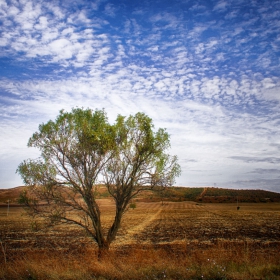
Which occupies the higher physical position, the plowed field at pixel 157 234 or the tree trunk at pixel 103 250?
the tree trunk at pixel 103 250

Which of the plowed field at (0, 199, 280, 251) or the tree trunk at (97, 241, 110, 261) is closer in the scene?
the tree trunk at (97, 241, 110, 261)

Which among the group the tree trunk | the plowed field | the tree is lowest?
the plowed field

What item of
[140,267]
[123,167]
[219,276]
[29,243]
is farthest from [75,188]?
[29,243]

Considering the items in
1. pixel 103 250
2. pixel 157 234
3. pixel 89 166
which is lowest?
pixel 157 234

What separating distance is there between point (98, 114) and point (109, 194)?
4938mm

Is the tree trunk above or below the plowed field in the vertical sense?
above

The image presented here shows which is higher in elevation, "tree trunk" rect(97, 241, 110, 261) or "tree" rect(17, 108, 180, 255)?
"tree" rect(17, 108, 180, 255)

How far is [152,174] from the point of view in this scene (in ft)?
Answer: 48.0

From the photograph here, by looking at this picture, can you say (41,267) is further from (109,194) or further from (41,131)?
(41,131)

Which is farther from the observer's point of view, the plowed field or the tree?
the plowed field

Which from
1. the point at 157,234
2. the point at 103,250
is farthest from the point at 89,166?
the point at 157,234

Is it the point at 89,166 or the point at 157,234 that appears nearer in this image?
the point at 89,166

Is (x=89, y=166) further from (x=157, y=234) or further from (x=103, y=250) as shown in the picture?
(x=157, y=234)

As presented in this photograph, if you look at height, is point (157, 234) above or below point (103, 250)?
below
